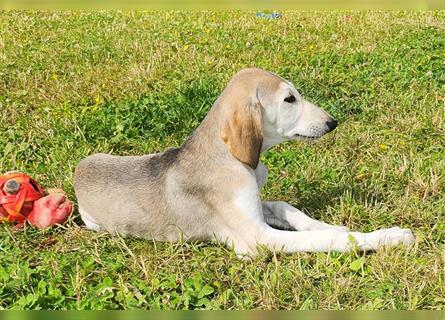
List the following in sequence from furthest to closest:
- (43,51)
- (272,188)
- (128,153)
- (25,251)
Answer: (43,51) < (128,153) < (272,188) < (25,251)

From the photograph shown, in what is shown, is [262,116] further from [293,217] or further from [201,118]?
[201,118]

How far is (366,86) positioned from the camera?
8273mm

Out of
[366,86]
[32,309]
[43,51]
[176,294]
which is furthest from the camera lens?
[43,51]

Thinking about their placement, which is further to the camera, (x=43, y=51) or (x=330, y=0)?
(x=43, y=51)

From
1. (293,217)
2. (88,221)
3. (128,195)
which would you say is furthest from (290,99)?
(88,221)

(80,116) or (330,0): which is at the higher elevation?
(330,0)

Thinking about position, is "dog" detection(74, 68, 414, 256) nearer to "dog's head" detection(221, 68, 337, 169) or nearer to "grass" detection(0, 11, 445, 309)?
"dog's head" detection(221, 68, 337, 169)

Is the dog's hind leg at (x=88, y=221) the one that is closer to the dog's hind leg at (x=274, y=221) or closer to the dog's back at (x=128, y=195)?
the dog's back at (x=128, y=195)

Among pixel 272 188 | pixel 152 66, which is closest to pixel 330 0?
pixel 272 188

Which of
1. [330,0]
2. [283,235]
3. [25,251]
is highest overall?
[330,0]

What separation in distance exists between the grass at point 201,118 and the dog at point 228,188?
0.14 meters

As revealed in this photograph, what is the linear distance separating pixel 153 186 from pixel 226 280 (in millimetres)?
1107

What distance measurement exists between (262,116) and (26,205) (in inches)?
85.3

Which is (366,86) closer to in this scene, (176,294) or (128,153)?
(128,153)
